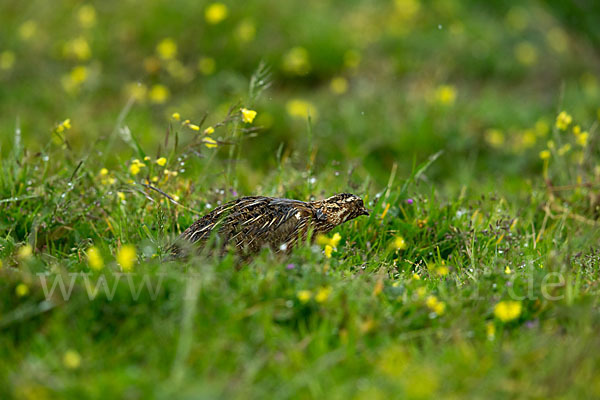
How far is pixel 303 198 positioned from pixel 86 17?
568cm

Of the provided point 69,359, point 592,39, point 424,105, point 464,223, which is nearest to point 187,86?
point 424,105

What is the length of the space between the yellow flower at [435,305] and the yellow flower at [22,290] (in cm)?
188

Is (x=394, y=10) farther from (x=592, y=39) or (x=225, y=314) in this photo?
(x=225, y=314)

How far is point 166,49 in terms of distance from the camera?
8.80 m

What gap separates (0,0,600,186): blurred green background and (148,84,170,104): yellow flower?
0.09ft

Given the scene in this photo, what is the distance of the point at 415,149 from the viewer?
7945 millimetres

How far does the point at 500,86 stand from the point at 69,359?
27.1ft

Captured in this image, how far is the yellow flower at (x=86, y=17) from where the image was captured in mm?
9453

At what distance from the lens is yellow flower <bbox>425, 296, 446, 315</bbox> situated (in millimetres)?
3429

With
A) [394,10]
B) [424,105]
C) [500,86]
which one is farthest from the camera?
[394,10]

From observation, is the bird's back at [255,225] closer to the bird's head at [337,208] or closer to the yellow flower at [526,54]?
the bird's head at [337,208]

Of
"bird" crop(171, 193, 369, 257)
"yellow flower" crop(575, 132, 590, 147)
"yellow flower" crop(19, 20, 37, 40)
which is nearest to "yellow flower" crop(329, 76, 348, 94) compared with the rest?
"yellow flower" crop(575, 132, 590, 147)

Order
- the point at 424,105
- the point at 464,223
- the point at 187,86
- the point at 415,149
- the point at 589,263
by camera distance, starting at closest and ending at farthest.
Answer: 1. the point at 589,263
2. the point at 464,223
3. the point at 415,149
4. the point at 424,105
5. the point at 187,86

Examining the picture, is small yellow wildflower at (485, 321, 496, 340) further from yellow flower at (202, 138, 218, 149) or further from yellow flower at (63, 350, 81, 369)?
yellow flower at (202, 138, 218, 149)
